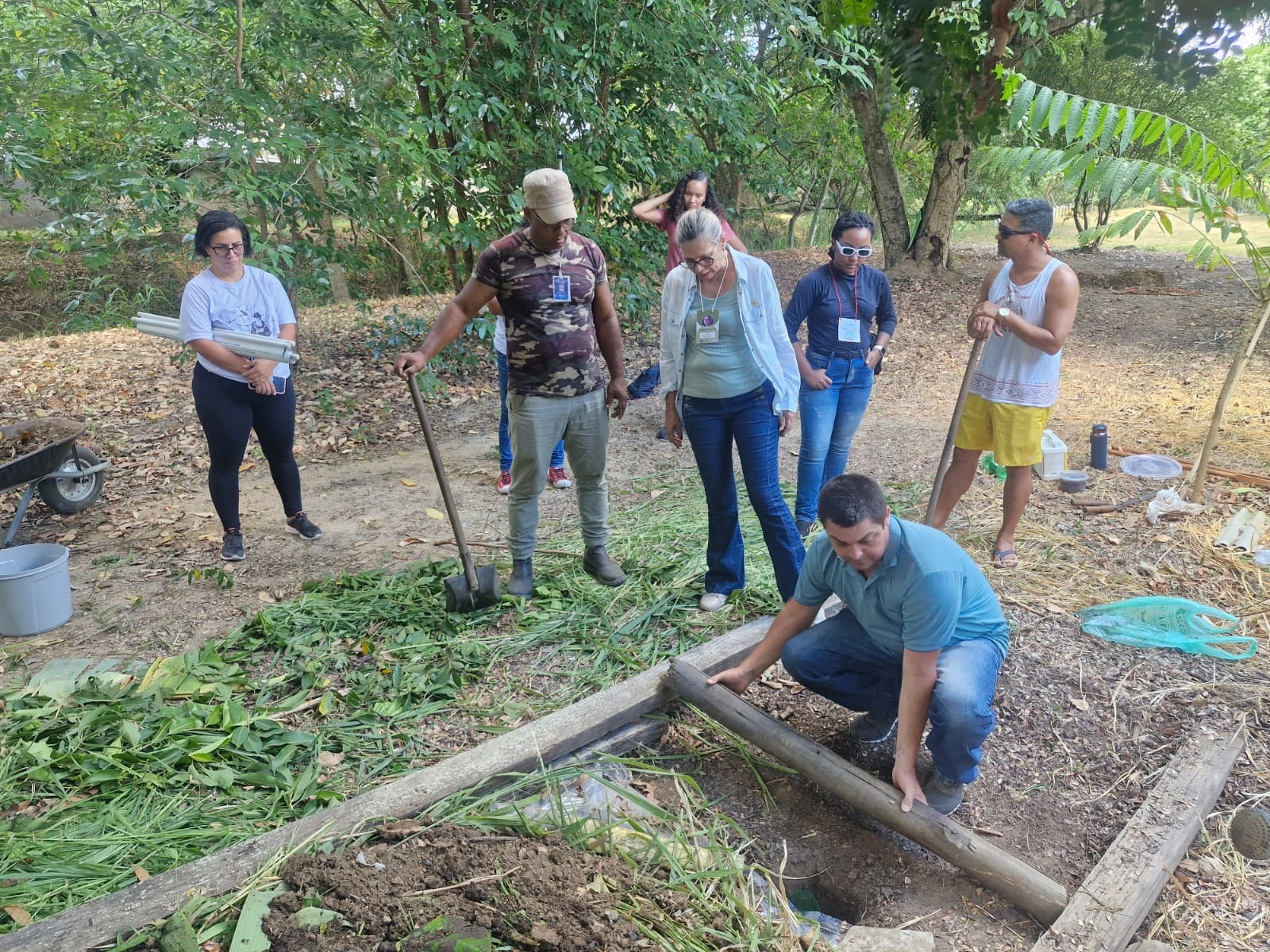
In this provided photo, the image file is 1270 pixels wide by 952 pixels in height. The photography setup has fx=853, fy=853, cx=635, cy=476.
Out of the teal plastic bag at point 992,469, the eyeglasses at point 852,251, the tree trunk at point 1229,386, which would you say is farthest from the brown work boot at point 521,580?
the tree trunk at point 1229,386

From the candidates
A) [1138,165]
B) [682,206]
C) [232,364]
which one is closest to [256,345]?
[232,364]

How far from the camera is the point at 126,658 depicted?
144 inches

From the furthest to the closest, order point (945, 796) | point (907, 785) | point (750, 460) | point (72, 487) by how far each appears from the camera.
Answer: point (72, 487) → point (750, 460) → point (945, 796) → point (907, 785)

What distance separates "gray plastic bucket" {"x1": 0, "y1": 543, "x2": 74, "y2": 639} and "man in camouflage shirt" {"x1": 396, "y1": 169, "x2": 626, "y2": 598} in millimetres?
1921

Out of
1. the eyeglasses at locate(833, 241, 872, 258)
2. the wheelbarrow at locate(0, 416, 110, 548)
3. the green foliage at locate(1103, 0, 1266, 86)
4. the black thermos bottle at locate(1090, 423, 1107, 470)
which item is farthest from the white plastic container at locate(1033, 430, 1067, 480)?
the wheelbarrow at locate(0, 416, 110, 548)

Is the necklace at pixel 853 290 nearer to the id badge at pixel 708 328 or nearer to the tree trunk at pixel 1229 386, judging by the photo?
the id badge at pixel 708 328

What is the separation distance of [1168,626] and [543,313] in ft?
9.73

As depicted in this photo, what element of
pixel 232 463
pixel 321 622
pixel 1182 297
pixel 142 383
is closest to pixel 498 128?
pixel 142 383

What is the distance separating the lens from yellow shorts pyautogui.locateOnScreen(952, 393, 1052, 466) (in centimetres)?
391

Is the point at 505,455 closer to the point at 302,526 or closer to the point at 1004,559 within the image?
the point at 302,526

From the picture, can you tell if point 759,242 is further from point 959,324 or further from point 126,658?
point 126,658

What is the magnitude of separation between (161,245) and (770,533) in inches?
177

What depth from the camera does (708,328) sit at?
3.48 meters

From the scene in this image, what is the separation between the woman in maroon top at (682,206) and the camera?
496 cm
